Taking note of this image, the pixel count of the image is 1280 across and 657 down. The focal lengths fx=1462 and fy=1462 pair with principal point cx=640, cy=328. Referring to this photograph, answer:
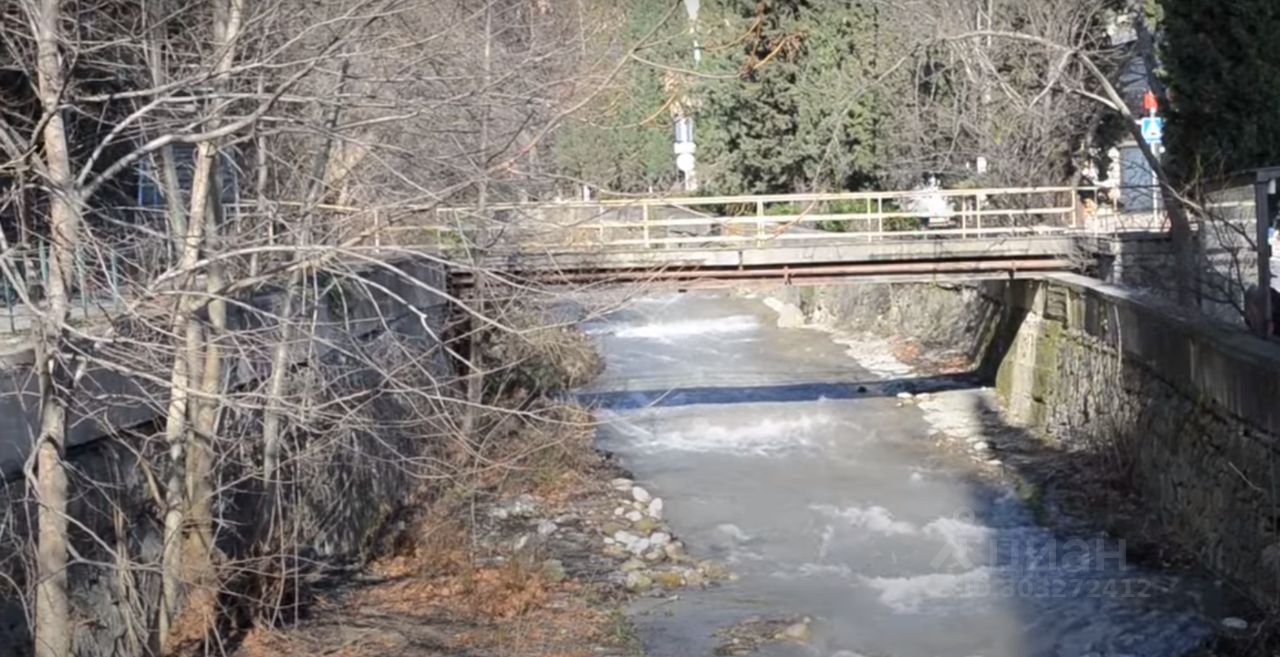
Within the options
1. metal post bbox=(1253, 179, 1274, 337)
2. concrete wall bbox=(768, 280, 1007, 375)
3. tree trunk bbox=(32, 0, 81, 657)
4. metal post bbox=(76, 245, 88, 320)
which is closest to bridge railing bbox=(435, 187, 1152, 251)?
concrete wall bbox=(768, 280, 1007, 375)

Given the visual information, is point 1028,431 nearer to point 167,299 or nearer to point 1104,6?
point 1104,6

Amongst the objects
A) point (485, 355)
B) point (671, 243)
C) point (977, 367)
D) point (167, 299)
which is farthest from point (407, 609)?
point (977, 367)

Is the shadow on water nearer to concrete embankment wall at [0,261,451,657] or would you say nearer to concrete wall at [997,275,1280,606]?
concrete wall at [997,275,1280,606]

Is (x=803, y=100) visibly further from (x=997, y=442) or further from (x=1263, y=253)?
(x=1263, y=253)

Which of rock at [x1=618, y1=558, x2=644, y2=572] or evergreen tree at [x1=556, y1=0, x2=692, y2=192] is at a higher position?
evergreen tree at [x1=556, y1=0, x2=692, y2=192]

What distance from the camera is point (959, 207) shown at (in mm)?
33219

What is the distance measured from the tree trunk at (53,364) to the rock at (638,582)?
761 cm

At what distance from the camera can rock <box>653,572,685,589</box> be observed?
15.4 m

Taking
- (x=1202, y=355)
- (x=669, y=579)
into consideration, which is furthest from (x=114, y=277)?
(x=1202, y=355)

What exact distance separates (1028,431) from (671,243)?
6595 millimetres

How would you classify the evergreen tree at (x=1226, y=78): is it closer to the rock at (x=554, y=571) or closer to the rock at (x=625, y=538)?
the rock at (x=625, y=538)

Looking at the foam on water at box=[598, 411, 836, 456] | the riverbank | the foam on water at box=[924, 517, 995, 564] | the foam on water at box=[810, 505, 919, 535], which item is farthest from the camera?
the foam on water at box=[598, 411, 836, 456]

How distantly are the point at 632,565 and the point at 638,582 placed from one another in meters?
0.81

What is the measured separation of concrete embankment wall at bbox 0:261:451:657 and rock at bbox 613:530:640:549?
10.0 ft
